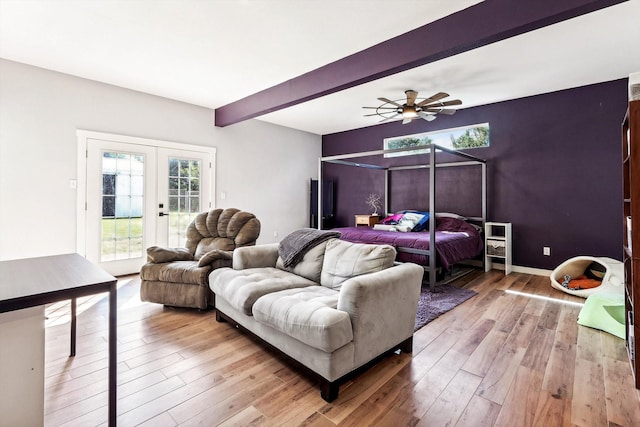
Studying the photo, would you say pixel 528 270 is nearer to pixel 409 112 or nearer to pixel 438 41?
pixel 409 112

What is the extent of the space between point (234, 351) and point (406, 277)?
53.3 inches

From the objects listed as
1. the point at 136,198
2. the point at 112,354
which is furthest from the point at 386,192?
the point at 112,354

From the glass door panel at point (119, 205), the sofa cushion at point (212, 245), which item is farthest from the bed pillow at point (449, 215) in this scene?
the glass door panel at point (119, 205)

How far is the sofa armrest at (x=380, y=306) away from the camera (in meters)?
1.74

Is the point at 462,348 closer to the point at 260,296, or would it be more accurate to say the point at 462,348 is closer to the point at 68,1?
the point at 260,296

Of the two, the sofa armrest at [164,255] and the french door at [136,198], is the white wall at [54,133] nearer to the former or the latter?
the french door at [136,198]

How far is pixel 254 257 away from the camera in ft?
9.41

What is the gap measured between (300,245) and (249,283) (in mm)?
630

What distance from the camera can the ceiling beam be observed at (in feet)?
6.84

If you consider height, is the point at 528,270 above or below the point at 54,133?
below

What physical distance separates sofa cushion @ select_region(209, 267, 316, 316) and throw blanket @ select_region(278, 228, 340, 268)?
13 cm

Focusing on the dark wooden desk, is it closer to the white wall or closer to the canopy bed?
the white wall

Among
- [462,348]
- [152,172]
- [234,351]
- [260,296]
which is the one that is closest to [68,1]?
[152,172]

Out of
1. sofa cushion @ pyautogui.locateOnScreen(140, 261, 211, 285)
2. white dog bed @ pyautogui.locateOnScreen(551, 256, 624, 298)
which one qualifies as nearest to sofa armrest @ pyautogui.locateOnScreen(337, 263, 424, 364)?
sofa cushion @ pyautogui.locateOnScreen(140, 261, 211, 285)
